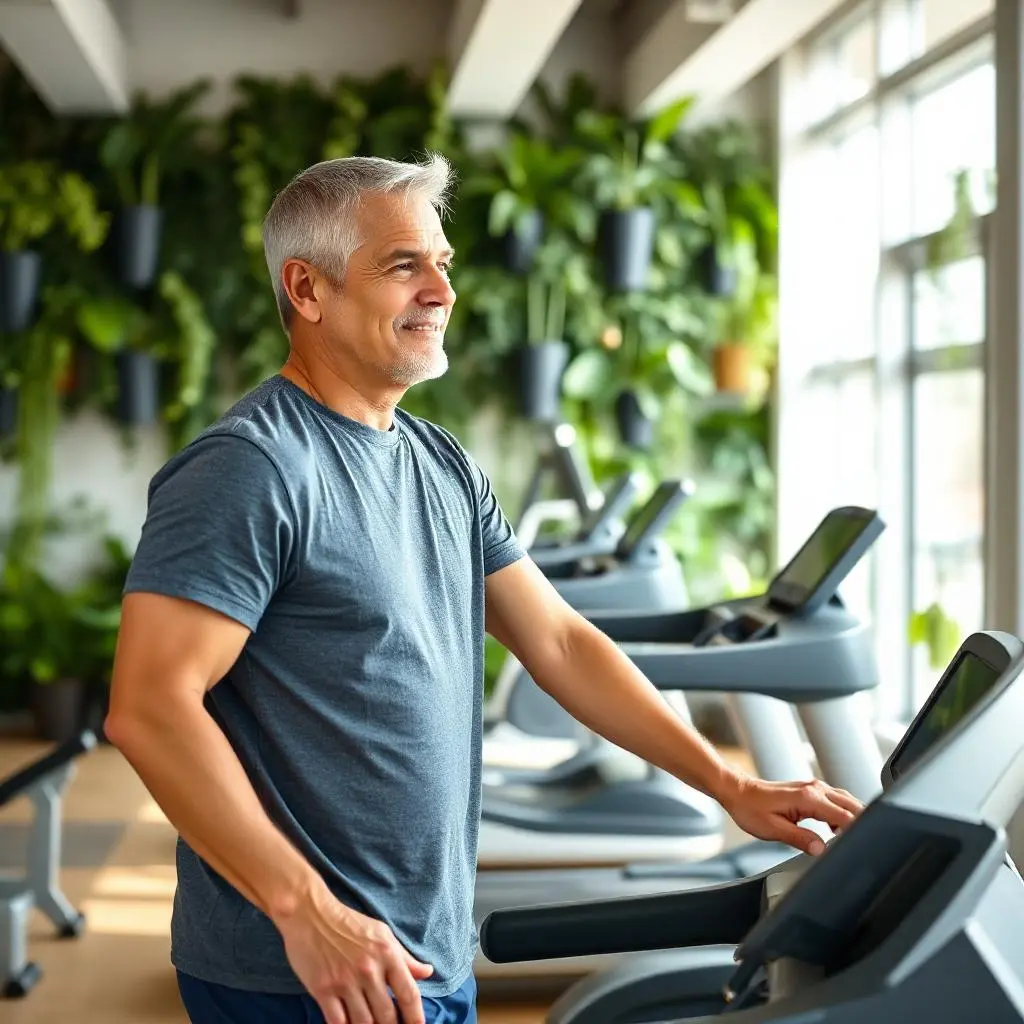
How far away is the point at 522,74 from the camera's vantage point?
5512 millimetres

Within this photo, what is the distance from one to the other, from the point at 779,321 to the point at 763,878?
5.09 meters

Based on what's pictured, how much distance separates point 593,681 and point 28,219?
16.3ft

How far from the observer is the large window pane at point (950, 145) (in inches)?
172

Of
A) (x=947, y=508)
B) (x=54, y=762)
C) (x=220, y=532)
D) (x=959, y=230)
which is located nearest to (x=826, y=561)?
(x=220, y=532)

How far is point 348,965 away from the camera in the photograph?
3.63 ft

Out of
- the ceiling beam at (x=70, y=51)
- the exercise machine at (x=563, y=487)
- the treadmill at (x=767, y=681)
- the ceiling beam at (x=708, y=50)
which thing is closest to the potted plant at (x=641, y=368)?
the exercise machine at (x=563, y=487)

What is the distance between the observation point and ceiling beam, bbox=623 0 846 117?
188 inches

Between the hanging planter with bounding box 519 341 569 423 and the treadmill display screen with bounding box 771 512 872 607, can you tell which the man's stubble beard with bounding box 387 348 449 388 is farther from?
the hanging planter with bounding box 519 341 569 423

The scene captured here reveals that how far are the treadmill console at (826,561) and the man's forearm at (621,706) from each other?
1.07 meters

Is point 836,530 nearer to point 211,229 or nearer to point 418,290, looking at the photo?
point 418,290

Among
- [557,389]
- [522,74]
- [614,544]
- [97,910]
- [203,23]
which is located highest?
[203,23]

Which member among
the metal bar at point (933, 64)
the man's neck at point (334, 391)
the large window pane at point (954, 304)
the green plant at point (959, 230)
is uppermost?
the metal bar at point (933, 64)

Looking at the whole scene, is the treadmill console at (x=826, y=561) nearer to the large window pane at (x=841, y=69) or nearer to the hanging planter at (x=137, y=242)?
the large window pane at (x=841, y=69)

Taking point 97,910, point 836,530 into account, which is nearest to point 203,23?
point 97,910
